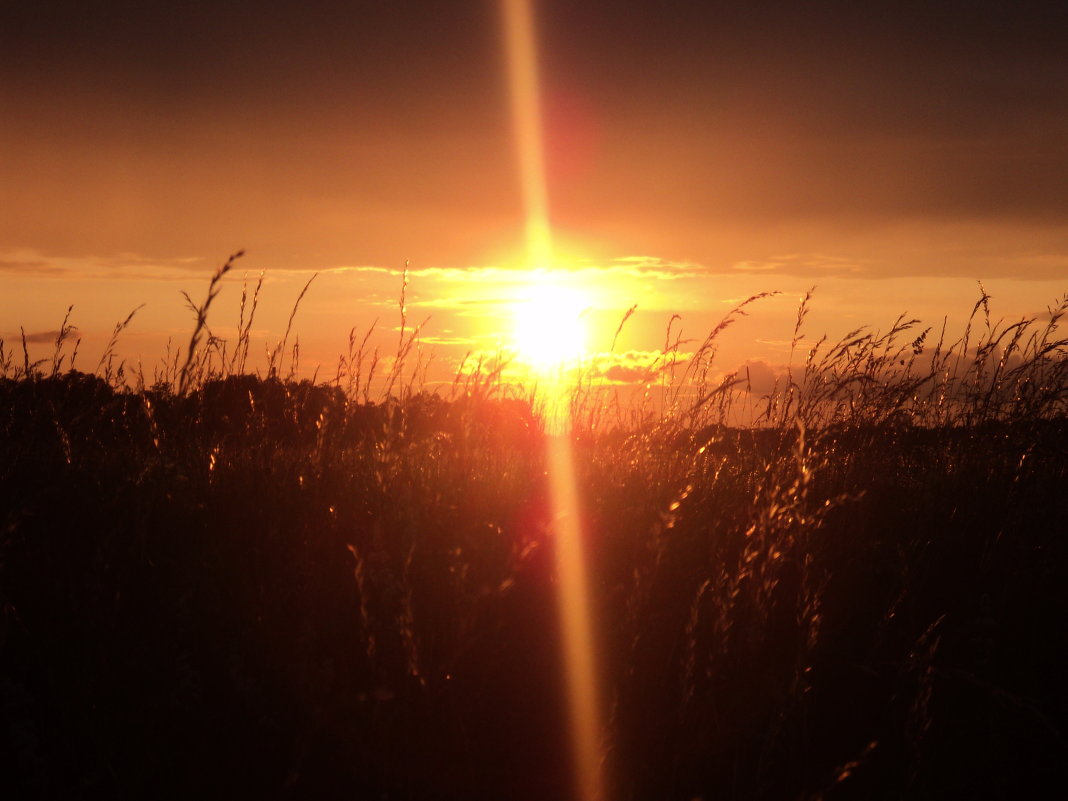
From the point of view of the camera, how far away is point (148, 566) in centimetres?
268

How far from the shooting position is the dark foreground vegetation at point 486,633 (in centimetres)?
205

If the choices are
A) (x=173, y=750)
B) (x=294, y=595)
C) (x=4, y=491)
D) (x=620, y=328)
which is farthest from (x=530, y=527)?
(x=620, y=328)

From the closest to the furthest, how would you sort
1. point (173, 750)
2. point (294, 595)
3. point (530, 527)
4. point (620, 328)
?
point (173, 750) < point (294, 595) < point (530, 527) < point (620, 328)

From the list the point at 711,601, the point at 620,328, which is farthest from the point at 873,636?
the point at 620,328

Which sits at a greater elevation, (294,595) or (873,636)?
(294,595)

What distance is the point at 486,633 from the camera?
2.39 m

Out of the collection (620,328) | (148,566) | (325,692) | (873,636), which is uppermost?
(620,328)

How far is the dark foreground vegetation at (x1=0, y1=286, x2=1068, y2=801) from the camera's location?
2.05m

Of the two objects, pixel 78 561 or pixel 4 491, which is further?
pixel 4 491

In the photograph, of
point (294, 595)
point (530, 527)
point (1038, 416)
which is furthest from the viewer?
point (1038, 416)

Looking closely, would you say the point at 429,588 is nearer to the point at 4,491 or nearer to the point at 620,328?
the point at 4,491

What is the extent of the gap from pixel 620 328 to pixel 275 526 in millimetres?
3251

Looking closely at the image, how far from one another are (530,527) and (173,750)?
154 centimetres

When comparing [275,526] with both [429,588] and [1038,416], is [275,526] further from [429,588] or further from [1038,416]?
[1038,416]
